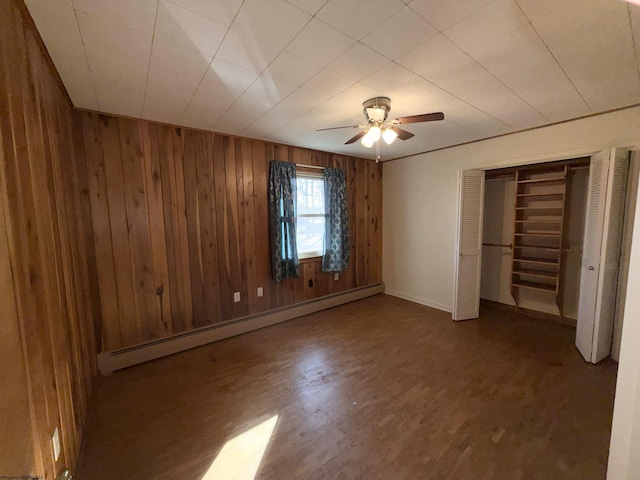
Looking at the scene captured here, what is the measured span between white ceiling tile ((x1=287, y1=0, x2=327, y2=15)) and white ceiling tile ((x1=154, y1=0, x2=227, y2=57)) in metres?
0.40

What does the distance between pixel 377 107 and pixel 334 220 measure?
2.04 m

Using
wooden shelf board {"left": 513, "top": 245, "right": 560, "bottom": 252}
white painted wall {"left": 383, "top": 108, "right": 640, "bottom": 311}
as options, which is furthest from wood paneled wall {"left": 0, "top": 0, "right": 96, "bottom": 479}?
wooden shelf board {"left": 513, "top": 245, "right": 560, "bottom": 252}

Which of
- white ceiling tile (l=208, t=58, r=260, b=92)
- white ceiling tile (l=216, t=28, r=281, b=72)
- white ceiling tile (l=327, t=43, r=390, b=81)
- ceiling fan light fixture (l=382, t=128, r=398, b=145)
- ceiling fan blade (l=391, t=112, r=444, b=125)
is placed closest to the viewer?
white ceiling tile (l=216, t=28, r=281, b=72)

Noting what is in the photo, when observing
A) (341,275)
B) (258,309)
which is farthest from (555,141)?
(258,309)

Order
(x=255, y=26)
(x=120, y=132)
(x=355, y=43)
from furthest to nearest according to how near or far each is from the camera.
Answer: (x=120, y=132)
(x=355, y=43)
(x=255, y=26)

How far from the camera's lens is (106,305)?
96.5 inches

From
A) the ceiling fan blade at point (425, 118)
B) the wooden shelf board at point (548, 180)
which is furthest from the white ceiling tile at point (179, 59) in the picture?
the wooden shelf board at point (548, 180)

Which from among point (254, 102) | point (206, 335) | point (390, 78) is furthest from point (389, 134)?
point (206, 335)

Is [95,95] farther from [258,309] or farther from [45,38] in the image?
[258,309]

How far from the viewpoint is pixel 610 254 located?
2.38 m

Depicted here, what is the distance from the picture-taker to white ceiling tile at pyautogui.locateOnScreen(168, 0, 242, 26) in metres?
1.14

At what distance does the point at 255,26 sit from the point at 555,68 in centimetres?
193

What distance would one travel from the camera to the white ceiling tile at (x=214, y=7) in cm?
114

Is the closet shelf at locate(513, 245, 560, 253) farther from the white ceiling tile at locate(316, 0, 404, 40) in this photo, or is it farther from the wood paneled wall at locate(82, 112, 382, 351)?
the white ceiling tile at locate(316, 0, 404, 40)
